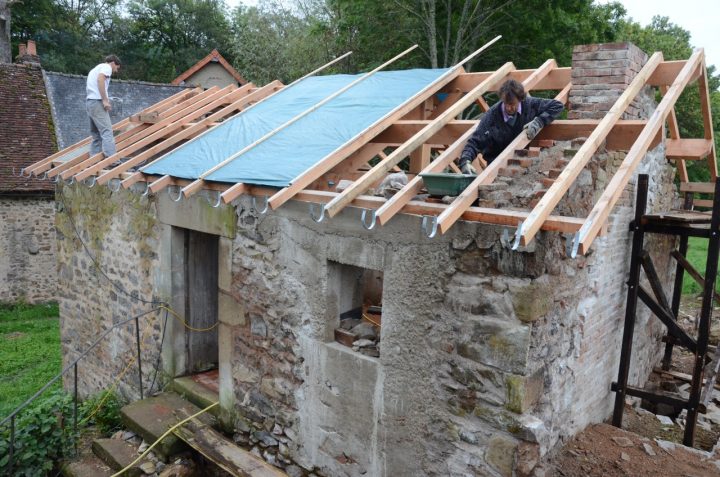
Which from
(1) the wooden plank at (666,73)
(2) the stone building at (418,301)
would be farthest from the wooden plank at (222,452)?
(1) the wooden plank at (666,73)

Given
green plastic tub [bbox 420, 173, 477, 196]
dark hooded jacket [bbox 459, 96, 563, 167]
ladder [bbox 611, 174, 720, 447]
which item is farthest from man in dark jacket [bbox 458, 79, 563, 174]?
ladder [bbox 611, 174, 720, 447]

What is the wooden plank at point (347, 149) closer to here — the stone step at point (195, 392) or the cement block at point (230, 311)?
the cement block at point (230, 311)

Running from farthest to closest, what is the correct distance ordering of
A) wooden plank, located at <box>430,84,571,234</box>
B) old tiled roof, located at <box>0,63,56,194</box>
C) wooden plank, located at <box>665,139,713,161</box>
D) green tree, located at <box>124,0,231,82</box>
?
green tree, located at <box>124,0,231,82</box> → old tiled roof, located at <box>0,63,56,194</box> → wooden plank, located at <box>665,139,713,161</box> → wooden plank, located at <box>430,84,571,234</box>

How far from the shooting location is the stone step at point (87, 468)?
244 inches

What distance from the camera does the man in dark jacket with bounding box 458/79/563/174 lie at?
481cm

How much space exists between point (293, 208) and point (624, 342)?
3.64m

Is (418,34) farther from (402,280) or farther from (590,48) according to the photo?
(402,280)

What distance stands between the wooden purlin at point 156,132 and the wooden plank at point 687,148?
20.0ft

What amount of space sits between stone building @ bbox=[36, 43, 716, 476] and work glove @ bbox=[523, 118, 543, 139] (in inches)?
Result: 4.8

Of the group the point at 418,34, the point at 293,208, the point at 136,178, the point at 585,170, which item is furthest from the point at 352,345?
the point at 418,34

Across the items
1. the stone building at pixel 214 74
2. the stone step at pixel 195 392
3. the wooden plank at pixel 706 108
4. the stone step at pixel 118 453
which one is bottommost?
the stone step at pixel 118 453

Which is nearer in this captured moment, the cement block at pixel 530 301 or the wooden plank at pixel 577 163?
the wooden plank at pixel 577 163

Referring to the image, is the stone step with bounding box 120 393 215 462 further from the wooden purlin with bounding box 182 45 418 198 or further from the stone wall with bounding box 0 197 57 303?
the stone wall with bounding box 0 197 57 303

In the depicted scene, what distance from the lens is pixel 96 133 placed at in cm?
798
